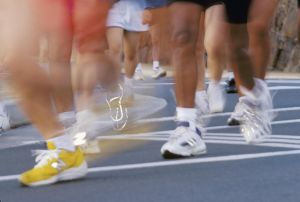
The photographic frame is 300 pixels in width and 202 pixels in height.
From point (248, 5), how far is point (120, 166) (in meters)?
1.30

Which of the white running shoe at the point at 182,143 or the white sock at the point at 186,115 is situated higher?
the white sock at the point at 186,115

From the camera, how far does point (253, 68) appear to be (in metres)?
7.02

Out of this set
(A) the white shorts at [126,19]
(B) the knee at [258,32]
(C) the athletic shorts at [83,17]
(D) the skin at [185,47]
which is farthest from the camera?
(A) the white shorts at [126,19]

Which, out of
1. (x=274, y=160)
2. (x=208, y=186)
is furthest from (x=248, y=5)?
(x=208, y=186)

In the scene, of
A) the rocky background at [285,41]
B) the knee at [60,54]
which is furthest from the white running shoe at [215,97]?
the rocky background at [285,41]

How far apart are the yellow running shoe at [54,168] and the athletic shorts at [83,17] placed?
4.22 ft

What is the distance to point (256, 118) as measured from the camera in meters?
6.86

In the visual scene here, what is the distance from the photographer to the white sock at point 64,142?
598 centimetres

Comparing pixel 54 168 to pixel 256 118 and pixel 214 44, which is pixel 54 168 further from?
pixel 214 44

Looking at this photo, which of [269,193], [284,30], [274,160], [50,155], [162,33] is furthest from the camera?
[284,30]

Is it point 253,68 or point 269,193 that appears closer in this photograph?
point 269,193

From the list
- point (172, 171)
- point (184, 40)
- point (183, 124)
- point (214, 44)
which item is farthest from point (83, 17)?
point (214, 44)

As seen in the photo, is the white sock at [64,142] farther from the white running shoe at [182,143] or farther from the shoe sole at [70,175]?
the white running shoe at [182,143]

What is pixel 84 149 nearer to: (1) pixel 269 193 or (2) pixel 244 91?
(2) pixel 244 91
